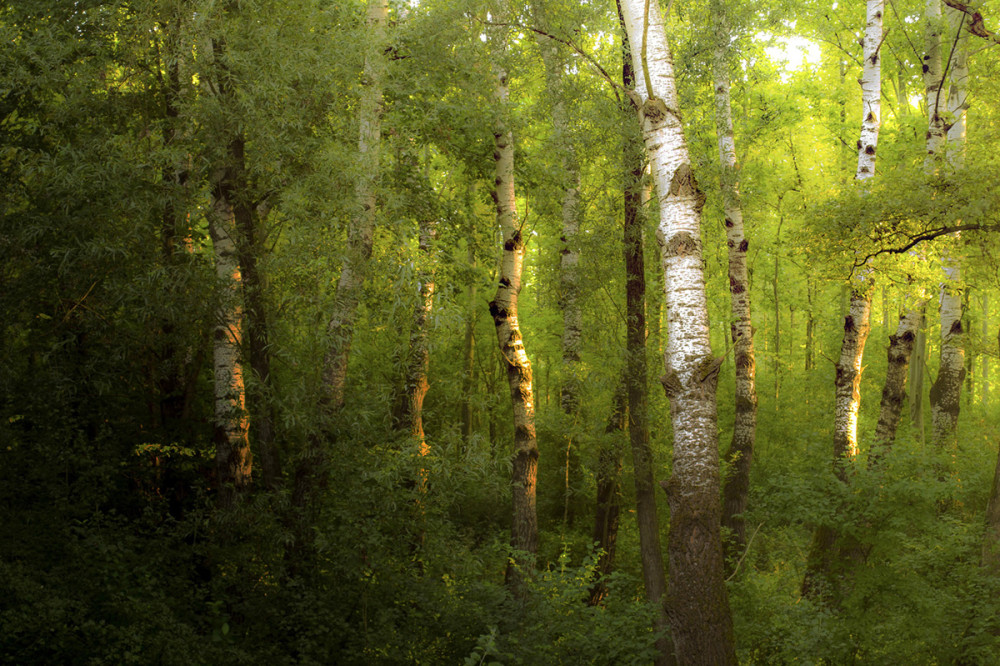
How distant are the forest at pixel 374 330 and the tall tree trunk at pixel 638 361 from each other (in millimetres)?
53

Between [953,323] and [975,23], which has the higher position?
[975,23]

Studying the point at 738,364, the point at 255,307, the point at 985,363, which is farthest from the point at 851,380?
the point at 985,363

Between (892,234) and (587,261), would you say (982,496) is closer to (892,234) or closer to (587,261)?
(892,234)

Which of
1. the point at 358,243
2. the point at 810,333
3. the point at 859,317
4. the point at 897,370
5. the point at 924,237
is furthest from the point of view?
the point at 810,333

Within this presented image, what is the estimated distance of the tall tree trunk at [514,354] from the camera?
33.0 feet

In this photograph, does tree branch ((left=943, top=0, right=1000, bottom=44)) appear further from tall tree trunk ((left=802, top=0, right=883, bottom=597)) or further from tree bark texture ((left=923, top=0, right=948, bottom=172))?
tree bark texture ((left=923, top=0, right=948, bottom=172))

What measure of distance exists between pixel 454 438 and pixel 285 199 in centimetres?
365

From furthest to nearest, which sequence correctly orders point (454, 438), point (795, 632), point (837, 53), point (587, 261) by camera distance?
1. point (837, 53)
2. point (587, 261)
3. point (454, 438)
4. point (795, 632)

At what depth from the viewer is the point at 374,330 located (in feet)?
29.3

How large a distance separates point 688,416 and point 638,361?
16.2ft

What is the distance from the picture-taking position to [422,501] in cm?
816

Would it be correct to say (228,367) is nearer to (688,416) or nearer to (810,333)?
(688,416)

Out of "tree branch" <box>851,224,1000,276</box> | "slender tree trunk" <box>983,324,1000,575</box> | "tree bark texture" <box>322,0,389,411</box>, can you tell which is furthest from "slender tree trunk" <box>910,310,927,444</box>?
"tree bark texture" <box>322,0,389,411</box>

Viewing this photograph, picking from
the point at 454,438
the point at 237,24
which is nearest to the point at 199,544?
the point at 454,438
